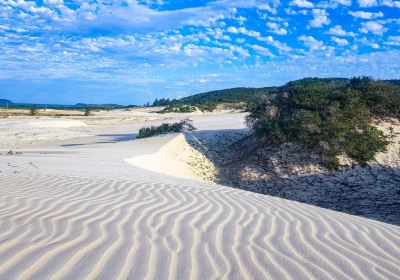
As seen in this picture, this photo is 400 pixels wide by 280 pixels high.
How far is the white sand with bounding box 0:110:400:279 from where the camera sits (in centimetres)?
325

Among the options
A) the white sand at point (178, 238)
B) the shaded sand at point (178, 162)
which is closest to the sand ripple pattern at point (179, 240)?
the white sand at point (178, 238)

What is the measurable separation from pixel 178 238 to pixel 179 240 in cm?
7

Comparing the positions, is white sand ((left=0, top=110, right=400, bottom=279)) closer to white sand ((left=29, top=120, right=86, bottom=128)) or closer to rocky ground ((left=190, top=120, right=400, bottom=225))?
rocky ground ((left=190, top=120, right=400, bottom=225))

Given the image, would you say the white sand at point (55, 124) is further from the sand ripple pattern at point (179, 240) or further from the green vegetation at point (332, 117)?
the sand ripple pattern at point (179, 240)

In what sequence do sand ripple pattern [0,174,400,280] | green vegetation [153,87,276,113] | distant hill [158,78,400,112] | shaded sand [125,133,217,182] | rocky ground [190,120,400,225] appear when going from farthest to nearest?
green vegetation [153,87,276,113] → distant hill [158,78,400,112] → shaded sand [125,133,217,182] → rocky ground [190,120,400,225] → sand ripple pattern [0,174,400,280]

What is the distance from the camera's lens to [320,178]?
12.1m

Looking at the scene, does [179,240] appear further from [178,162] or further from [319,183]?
[178,162]

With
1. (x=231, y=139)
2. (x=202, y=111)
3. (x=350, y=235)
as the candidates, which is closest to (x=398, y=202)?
(x=350, y=235)

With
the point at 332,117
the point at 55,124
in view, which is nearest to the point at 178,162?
the point at 332,117

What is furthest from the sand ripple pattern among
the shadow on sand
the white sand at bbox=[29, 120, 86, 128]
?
the white sand at bbox=[29, 120, 86, 128]

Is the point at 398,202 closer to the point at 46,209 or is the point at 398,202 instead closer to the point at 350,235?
the point at 350,235

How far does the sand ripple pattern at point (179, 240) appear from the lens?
325 centimetres

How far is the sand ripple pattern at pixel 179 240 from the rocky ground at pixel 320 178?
431 cm

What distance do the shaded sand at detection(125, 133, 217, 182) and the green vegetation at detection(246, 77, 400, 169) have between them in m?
2.40
